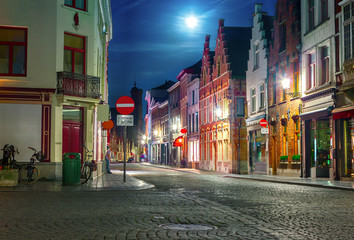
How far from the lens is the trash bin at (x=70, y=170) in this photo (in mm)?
20234

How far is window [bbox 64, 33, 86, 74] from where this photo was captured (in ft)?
83.6

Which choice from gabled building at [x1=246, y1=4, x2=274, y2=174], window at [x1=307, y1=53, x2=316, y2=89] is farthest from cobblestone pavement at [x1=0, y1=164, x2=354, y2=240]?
gabled building at [x1=246, y1=4, x2=274, y2=174]

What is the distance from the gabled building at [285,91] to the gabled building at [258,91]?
105 centimetres

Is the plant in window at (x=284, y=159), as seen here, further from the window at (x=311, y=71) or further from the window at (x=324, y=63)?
the window at (x=324, y=63)

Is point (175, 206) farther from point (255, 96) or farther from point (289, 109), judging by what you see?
point (255, 96)

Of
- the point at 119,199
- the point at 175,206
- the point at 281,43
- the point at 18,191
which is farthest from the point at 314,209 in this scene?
the point at 281,43

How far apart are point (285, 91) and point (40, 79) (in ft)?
52.9

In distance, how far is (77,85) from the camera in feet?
82.8

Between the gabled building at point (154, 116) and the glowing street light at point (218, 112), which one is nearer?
the glowing street light at point (218, 112)

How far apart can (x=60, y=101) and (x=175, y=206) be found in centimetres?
1341

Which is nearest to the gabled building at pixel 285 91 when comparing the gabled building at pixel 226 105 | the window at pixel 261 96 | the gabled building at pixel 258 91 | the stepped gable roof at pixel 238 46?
the gabled building at pixel 258 91

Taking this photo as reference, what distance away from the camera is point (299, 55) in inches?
1238

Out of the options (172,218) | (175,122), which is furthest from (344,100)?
(175,122)

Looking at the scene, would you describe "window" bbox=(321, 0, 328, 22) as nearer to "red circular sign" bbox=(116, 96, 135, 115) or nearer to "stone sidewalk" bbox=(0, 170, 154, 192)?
"red circular sign" bbox=(116, 96, 135, 115)
